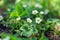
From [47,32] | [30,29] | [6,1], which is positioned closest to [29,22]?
[30,29]

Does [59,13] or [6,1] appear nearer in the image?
[59,13]

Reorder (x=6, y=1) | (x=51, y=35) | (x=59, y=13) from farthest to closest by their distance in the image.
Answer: (x=6, y=1) → (x=59, y=13) → (x=51, y=35)

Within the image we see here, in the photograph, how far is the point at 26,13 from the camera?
2.51m

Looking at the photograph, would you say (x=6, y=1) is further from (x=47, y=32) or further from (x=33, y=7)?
(x=47, y=32)

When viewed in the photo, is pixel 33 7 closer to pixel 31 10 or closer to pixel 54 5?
pixel 31 10

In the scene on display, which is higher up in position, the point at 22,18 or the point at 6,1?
the point at 6,1

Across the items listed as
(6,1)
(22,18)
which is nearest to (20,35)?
(22,18)

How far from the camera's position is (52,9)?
3.01 m

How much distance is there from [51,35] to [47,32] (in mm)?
82

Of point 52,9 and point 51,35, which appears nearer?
point 51,35

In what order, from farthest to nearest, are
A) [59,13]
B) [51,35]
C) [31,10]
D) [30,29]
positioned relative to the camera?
[59,13], [31,10], [51,35], [30,29]

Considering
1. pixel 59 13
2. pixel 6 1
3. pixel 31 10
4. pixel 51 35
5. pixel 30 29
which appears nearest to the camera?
pixel 30 29

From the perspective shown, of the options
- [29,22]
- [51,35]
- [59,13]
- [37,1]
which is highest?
[37,1]

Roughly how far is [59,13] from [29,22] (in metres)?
0.74
